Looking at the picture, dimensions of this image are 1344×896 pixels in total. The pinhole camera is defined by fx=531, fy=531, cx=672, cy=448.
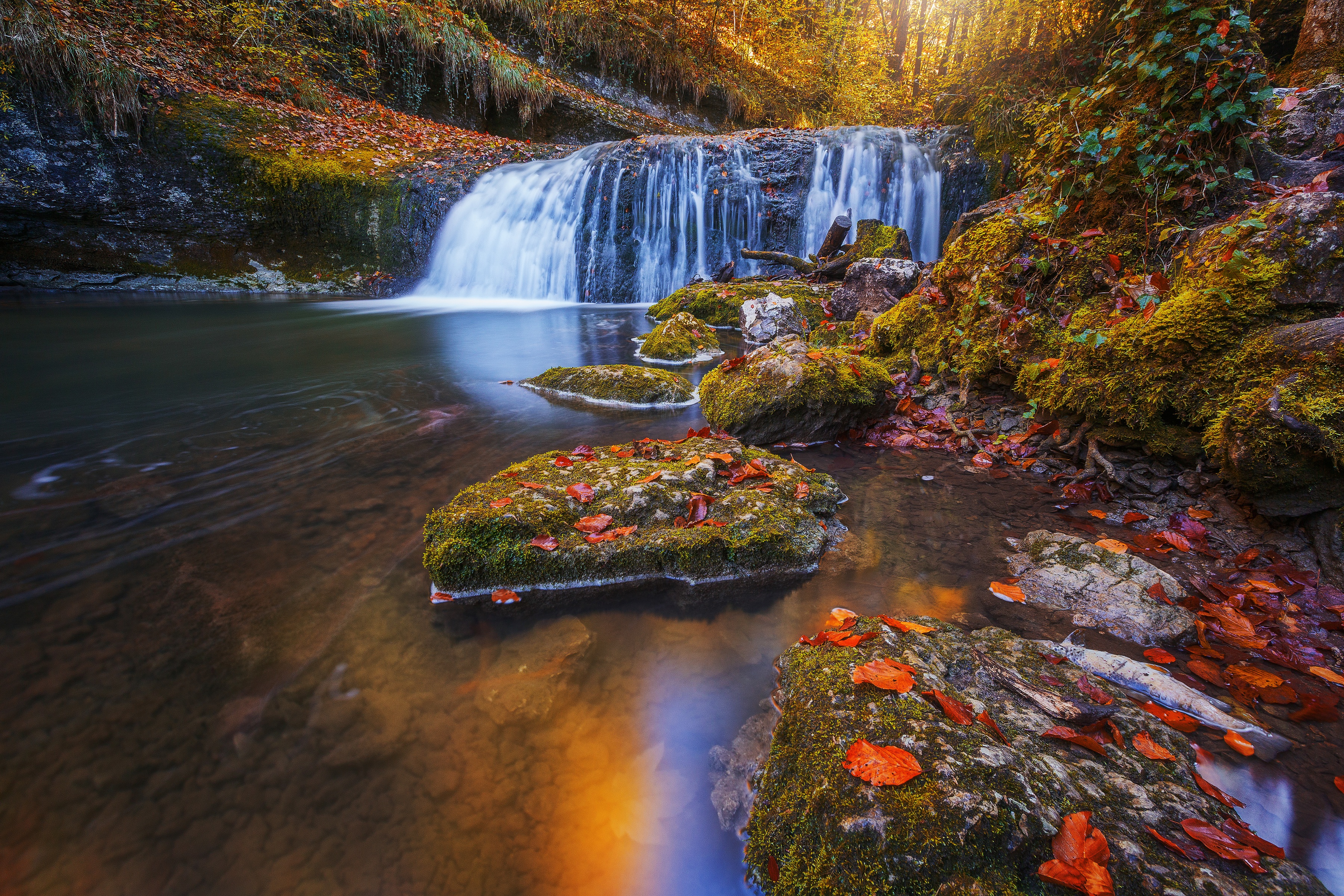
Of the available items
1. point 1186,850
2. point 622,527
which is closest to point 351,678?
point 622,527

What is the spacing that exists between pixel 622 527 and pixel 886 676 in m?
1.40

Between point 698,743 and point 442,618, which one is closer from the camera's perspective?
point 698,743

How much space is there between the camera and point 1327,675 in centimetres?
187

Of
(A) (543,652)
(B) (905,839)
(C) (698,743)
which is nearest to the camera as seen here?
(B) (905,839)

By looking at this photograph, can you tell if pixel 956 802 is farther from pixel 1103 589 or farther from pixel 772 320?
pixel 772 320

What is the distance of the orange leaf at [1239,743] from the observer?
163 cm

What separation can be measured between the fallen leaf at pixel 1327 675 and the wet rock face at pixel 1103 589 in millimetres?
323

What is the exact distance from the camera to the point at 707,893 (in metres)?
1.42

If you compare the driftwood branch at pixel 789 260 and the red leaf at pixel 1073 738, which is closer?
the red leaf at pixel 1073 738

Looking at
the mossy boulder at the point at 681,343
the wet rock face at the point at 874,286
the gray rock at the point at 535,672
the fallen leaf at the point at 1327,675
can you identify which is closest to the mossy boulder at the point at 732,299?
the wet rock face at the point at 874,286

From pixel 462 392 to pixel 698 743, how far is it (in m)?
5.03

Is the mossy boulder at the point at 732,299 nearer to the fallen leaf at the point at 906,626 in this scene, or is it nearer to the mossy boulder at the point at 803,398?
the mossy boulder at the point at 803,398

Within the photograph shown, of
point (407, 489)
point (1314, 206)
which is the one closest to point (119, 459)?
point (407, 489)

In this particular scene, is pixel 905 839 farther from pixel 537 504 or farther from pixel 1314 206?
pixel 1314 206
